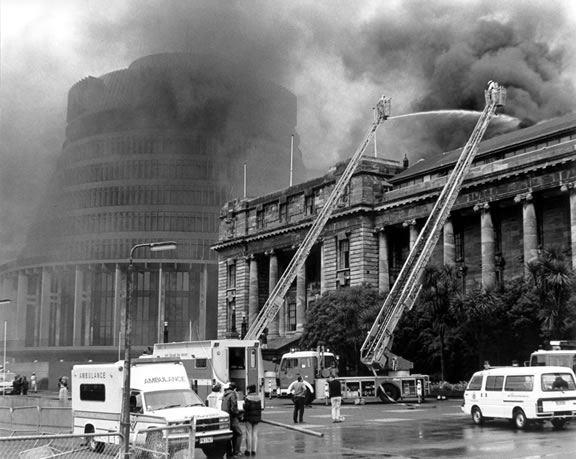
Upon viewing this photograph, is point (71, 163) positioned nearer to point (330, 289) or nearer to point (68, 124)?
point (68, 124)

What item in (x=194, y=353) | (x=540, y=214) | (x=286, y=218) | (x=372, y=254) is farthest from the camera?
(x=286, y=218)

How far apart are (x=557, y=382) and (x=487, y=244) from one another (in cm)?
3573

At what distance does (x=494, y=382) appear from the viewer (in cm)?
2919

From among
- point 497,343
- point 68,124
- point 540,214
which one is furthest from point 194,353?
point 68,124

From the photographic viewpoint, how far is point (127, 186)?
5094 inches

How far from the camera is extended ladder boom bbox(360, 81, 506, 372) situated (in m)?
49.2

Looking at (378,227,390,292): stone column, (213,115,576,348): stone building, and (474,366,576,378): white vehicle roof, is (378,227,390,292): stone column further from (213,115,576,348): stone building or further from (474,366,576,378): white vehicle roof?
(474,366,576,378): white vehicle roof

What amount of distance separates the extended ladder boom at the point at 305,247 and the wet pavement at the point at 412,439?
19501 millimetres

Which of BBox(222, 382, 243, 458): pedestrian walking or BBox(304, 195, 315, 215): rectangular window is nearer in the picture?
BBox(222, 382, 243, 458): pedestrian walking

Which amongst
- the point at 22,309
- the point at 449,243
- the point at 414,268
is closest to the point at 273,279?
the point at 449,243

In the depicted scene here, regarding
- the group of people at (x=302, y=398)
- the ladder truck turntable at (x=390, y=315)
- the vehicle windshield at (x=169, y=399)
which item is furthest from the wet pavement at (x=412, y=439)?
the ladder truck turntable at (x=390, y=315)

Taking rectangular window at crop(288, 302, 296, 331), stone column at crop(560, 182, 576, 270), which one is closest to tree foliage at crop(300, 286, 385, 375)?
stone column at crop(560, 182, 576, 270)

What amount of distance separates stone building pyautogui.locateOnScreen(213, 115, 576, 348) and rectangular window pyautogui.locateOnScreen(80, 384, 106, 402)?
131 feet

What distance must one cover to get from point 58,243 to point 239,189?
2974 centimetres
